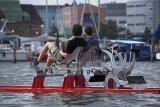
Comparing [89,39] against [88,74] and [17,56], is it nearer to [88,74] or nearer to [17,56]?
[88,74]

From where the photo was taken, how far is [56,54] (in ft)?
54.3

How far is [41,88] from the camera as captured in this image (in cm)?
1638

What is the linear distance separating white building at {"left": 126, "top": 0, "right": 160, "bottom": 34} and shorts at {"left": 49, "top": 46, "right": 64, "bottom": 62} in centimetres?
16279

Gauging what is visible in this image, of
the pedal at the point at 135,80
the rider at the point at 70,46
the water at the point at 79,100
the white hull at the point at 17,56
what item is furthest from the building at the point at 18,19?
the water at the point at 79,100

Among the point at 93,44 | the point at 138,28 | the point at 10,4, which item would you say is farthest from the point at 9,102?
the point at 138,28

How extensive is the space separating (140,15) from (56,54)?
17172 centimetres

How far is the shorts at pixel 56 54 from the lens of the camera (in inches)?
649

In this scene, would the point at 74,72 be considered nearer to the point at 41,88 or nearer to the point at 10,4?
the point at 41,88

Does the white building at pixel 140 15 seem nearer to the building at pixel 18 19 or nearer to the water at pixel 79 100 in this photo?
the building at pixel 18 19

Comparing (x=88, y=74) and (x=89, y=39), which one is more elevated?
(x=89, y=39)

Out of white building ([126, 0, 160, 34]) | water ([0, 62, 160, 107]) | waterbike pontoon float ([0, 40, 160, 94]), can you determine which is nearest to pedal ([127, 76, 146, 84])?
waterbike pontoon float ([0, 40, 160, 94])

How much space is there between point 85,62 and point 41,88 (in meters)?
1.51

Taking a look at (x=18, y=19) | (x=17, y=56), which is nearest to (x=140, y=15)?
(x=18, y=19)

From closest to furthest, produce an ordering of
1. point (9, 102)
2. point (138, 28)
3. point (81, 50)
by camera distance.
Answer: point (9, 102) < point (81, 50) < point (138, 28)
